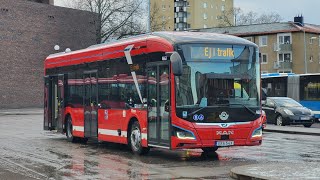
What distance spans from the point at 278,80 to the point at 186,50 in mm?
27347

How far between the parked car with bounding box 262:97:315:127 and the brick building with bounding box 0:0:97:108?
38514 millimetres

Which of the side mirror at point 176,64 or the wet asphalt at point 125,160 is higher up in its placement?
the side mirror at point 176,64

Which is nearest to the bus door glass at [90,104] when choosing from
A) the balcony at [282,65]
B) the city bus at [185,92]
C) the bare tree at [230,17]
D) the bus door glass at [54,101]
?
the city bus at [185,92]

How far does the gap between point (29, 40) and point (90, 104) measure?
51.4m

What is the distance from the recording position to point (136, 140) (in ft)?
51.8

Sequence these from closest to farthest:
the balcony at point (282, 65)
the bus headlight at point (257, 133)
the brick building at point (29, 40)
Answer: the bus headlight at point (257, 133) → the brick building at point (29, 40) → the balcony at point (282, 65)

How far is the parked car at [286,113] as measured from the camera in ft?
103

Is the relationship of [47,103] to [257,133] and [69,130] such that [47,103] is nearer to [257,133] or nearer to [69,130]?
[69,130]

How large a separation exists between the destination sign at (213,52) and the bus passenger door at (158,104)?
0.75m

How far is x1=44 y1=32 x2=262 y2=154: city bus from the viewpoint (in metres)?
14.0

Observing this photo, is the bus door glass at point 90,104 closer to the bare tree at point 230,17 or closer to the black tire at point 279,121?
the black tire at point 279,121

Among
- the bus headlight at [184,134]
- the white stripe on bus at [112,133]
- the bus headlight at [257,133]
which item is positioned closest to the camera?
the bus headlight at [184,134]

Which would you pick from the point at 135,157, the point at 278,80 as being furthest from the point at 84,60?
the point at 278,80

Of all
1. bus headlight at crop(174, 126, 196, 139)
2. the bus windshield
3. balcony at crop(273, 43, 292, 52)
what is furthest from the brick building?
bus headlight at crop(174, 126, 196, 139)
